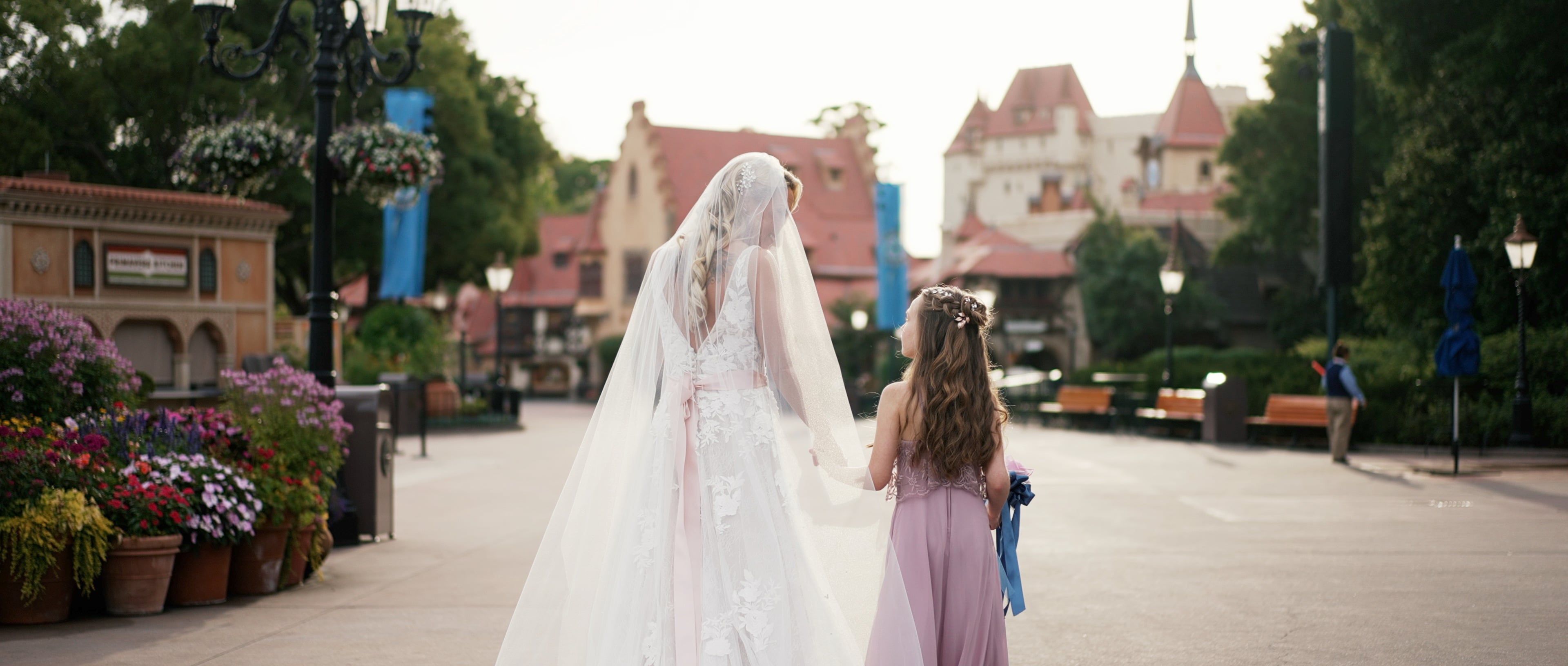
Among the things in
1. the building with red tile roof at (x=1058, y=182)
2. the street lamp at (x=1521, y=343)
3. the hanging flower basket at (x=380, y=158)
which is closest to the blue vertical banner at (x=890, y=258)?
the building with red tile roof at (x=1058, y=182)

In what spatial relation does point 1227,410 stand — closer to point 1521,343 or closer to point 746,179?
point 1521,343

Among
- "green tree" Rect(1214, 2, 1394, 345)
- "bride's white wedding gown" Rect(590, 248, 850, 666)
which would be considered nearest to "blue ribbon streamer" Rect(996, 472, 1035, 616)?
"bride's white wedding gown" Rect(590, 248, 850, 666)

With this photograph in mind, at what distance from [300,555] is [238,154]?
449 cm

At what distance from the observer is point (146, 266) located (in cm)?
1477

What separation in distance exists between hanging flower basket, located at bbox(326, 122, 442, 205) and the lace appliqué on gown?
7044 mm

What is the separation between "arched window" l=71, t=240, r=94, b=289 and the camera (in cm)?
1411

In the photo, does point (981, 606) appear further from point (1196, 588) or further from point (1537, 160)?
point (1537, 160)

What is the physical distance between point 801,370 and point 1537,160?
22460 millimetres

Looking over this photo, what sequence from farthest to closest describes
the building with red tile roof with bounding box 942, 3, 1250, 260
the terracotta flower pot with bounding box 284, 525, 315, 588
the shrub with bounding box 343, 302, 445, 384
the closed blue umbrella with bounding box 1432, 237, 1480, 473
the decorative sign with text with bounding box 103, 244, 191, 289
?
the building with red tile roof with bounding box 942, 3, 1250, 260 < the shrub with bounding box 343, 302, 445, 384 < the closed blue umbrella with bounding box 1432, 237, 1480, 473 < the decorative sign with text with bounding box 103, 244, 191, 289 < the terracotta flower pot with bounding box 284, 525, 315, 588

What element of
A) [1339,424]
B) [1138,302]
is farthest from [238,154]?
[1138,302]

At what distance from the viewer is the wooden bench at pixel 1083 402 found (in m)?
29.2

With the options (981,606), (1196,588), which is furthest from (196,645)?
(1196,588)

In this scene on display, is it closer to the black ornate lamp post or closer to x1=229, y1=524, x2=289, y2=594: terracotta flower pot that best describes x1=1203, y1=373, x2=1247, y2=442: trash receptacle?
the black ornate lamp post

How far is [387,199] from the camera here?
37.9 ft
